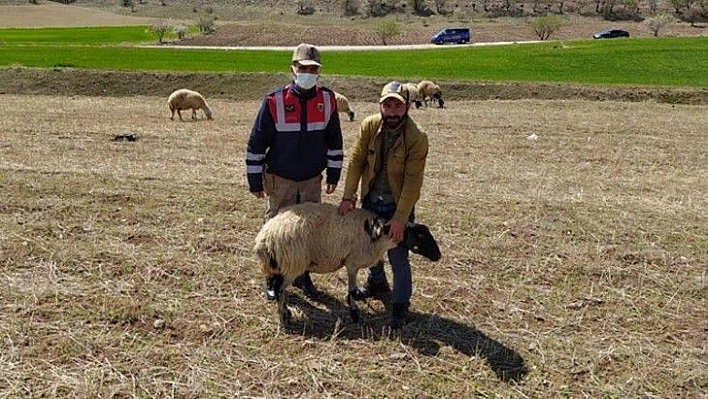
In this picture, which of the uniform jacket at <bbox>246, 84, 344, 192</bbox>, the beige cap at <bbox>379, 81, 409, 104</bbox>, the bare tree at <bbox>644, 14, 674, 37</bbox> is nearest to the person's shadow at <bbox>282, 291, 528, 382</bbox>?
the uniform jacket at <bbox>246, 84, 344, 192</bbox>

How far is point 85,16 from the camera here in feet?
310

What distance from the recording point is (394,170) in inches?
236

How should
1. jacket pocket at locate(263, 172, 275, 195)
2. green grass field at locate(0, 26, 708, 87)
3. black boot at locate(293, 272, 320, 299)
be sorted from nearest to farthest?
jacket pocket at locate(263, 172, 275, 195) → black boot at locate(293, 272, 320, 299) → green grass field at locate(0, 26, 708, 87)

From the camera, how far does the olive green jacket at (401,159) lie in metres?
5.89

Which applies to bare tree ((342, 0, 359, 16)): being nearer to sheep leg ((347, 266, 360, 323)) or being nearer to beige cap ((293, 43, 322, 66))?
beige cap ((293, 43, 322, 66))

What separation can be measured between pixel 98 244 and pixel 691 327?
6.09 metres

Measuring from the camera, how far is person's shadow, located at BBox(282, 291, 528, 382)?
5.72m

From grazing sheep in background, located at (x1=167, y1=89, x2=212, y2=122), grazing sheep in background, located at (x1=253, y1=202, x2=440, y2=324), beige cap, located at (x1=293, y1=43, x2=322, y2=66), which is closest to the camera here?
grazing sheep in background, located at (x1=253, y1=202, x2=440, y2=324)

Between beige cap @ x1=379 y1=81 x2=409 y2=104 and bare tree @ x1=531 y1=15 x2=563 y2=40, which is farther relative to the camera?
bare tree @ x1=531 y1=15 x2=563 y2=40

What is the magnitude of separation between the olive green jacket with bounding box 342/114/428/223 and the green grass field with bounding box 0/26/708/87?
25.8m

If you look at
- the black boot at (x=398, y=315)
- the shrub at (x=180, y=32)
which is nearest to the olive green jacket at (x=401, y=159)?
the black boot at (x=398, y=315)

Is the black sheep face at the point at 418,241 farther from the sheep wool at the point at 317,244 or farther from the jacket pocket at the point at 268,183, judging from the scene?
the jacket pocket at the point at 268,183

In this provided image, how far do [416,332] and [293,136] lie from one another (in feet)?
6.70

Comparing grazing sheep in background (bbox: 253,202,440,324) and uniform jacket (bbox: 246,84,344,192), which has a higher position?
uniform jacket (bbox: 246,84,344,192)
